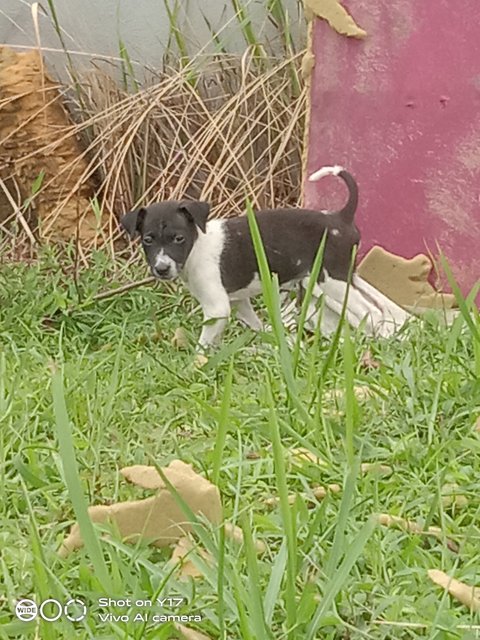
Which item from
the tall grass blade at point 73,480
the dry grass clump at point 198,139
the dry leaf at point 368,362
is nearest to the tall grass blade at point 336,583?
the tall grass blade at point 73,480

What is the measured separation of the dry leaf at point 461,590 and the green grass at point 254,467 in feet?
0.05

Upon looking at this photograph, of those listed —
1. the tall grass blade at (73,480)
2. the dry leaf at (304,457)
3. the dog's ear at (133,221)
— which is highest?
the tall grass blade at (73,480)

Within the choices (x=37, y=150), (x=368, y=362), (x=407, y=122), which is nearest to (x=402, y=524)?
(x=368, y=362)

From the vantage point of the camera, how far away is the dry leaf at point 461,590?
165cm

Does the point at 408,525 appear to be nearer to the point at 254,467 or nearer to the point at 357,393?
the point at 254,467

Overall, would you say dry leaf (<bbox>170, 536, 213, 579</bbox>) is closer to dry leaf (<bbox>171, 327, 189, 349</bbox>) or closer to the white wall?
dry leaf (<bbox>171, 327, 189, 349</bbox>)

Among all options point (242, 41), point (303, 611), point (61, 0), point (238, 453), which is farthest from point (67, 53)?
point (303, 611)

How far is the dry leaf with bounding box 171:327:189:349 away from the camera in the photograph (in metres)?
3.25

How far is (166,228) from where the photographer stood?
3377 mm

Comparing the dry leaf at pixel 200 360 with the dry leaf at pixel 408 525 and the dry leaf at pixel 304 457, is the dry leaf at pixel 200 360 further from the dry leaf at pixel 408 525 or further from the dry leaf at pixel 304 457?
the dry leaf at pixel 408 525

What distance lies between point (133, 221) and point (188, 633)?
1997mm

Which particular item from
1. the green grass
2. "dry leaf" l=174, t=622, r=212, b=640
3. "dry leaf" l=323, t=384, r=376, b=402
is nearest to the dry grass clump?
the green grass

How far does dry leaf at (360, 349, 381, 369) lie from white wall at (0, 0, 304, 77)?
7.78 ft

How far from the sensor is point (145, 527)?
6.03ft
